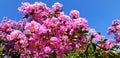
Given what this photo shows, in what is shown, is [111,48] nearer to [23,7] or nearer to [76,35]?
[76,35]

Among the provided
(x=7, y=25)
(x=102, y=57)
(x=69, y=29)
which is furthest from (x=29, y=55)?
(x=7, y=25)

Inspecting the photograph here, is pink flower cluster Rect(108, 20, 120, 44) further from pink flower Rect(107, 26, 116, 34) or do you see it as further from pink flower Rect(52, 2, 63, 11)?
pink flower Rect(52, 2, 63, 11)

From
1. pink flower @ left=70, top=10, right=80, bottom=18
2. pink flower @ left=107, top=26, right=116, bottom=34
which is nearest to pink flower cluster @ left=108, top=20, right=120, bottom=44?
pink flower @ left=107, top=26, right=116, bottom=34

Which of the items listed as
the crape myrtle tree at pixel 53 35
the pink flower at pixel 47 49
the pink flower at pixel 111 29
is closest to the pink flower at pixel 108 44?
the crape myrtle tree at pixel 53 35

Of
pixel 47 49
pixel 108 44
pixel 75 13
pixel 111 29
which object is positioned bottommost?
pixel 47 49

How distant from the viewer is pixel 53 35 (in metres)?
5.42

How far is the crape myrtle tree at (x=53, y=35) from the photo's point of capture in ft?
17.2

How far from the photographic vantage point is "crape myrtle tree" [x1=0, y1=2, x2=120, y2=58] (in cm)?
525

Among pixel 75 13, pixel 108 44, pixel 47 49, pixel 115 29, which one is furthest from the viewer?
pixel 115 29

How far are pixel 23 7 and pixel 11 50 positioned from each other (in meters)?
1.67

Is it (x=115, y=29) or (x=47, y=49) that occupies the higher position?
(x=115, y=29)

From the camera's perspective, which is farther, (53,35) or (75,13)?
(75,13)

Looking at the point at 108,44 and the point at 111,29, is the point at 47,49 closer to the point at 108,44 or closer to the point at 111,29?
the point at 108,44

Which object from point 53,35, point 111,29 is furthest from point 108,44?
point 53,35
